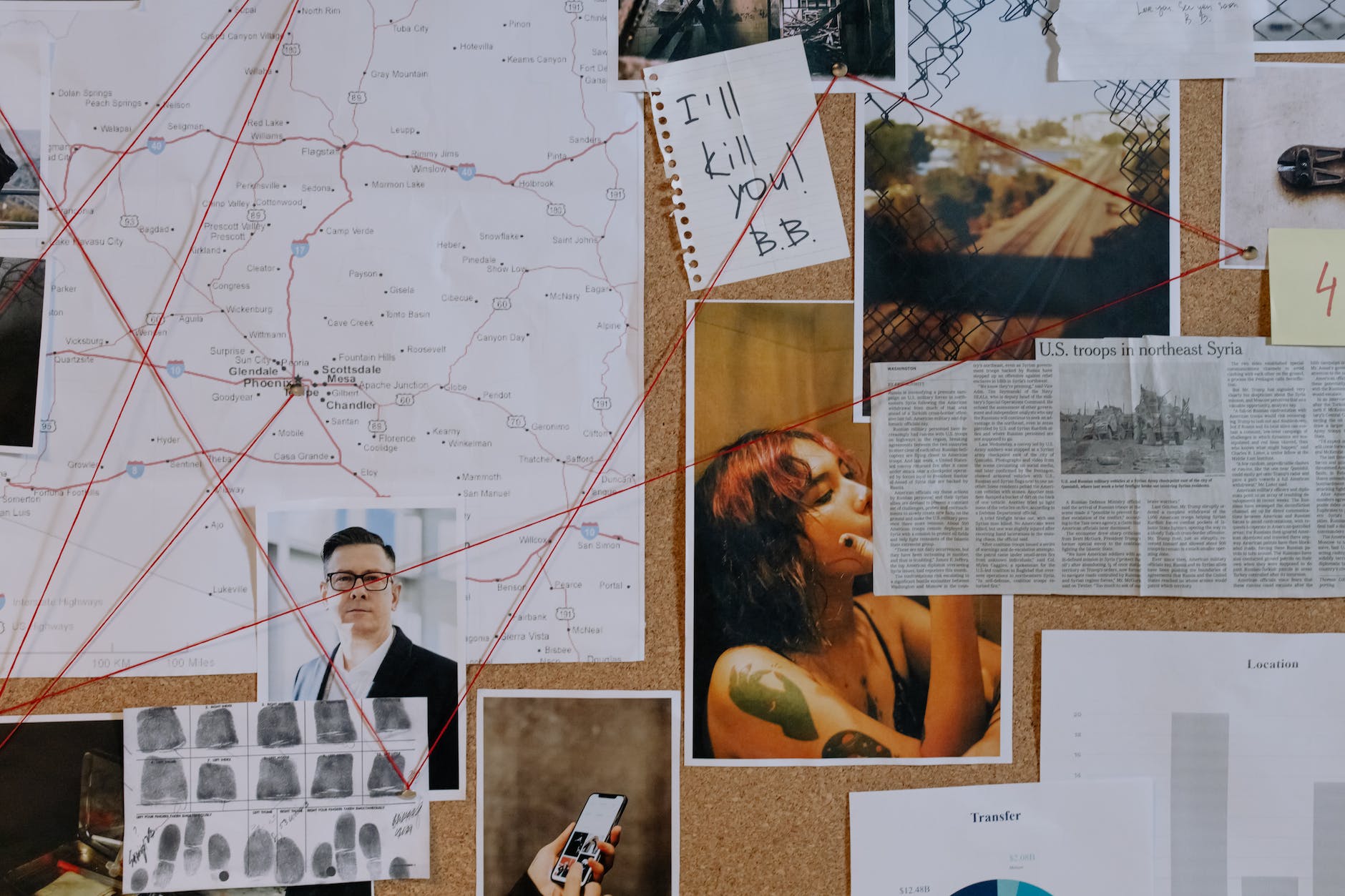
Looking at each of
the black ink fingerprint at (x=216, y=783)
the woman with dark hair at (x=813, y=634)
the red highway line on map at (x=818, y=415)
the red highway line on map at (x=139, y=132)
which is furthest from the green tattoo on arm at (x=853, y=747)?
the red highway line on map at (x=139, y=132)

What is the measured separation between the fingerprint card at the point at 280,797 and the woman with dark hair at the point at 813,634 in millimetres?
235

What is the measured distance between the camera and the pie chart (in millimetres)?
666

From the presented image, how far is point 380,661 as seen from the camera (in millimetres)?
662

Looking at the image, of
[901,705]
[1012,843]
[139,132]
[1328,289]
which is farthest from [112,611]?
[1328,289]

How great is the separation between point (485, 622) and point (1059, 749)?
1.48ft

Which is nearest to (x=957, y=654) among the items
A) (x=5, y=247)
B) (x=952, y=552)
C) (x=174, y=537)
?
(x=952, y=552)

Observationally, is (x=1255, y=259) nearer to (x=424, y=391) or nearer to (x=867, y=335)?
(x=867, y=335)

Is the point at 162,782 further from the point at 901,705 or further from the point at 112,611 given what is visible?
the point at 901,705

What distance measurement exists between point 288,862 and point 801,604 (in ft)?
1.43

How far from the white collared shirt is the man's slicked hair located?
62 mm

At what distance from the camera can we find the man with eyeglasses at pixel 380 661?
2.17 ft

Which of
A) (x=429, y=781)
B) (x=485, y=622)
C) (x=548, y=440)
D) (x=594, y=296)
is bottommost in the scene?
(x=429, y=781)

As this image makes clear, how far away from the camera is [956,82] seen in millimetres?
667

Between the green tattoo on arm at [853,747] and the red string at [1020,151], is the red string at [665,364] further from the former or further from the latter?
the green tattoo on arm at [853,747]
